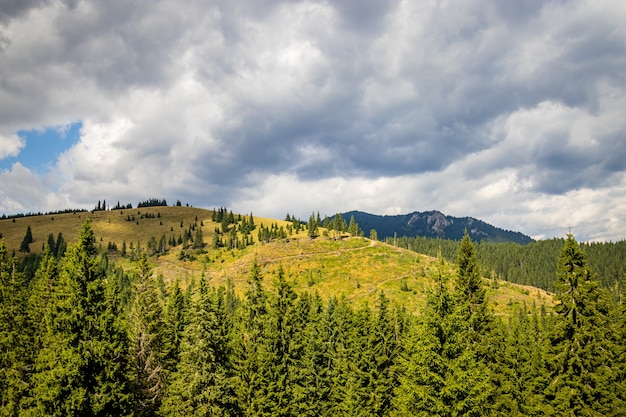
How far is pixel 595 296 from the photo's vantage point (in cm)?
2597

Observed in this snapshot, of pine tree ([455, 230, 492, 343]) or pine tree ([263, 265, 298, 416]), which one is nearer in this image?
pine tree ([455, 230, 492, 343])

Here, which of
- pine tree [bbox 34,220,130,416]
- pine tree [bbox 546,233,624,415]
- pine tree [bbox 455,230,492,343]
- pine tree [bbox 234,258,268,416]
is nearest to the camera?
pine tree [bbox 34,220,130,416]

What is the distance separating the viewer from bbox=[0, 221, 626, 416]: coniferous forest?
70.2ft

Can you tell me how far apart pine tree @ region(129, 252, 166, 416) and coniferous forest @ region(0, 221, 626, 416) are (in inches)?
4.8

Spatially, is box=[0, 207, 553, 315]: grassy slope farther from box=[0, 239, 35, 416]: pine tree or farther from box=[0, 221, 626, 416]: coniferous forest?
box=[0, 239, 35, 416]: pine tree

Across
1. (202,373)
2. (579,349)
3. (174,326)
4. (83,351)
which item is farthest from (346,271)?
(83,351)

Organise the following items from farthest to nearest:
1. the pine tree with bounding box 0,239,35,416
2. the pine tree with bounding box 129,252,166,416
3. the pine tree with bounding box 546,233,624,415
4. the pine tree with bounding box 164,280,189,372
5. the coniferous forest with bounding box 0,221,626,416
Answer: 1. the pine tree with bounding box 164,280,189,372
2. the pine tree with bounding box 129,252,166,416
3. the pine tree with bounding box 0,239,35,416
4. the pine tree with bounding box 546,233,624,415
5. the coniferous forest with bounding box 0,221,626,416

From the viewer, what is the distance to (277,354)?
3928cm

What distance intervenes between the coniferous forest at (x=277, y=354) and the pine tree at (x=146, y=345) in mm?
123

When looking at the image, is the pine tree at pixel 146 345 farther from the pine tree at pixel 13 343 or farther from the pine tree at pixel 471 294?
the pine tree at pixel 471 294

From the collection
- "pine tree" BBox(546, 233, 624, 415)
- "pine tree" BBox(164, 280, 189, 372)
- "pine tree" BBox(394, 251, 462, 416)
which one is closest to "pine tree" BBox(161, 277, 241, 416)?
"pine tree" BBox(164, 280, 189, 372)

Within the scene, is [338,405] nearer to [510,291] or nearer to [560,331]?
[560,331]

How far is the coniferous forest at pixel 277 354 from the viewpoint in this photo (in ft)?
70.2

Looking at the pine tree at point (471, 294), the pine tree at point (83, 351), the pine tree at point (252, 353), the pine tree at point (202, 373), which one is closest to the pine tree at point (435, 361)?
the pine tree at point (471, 294)
